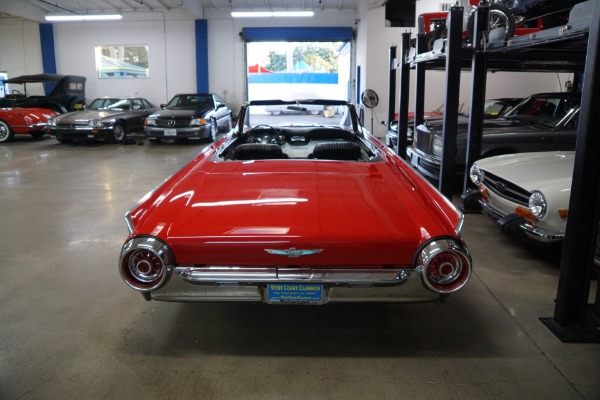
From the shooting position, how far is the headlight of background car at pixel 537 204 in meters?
3.39

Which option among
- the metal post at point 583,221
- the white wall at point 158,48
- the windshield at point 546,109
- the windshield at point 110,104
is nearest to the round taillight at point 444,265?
the metal post at point 583,221

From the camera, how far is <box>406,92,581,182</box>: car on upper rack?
588 cm

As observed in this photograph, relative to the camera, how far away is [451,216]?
2.32 metres

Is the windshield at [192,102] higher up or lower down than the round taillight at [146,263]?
higher up

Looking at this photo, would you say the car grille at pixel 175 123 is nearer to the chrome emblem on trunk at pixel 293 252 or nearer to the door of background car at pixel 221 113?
the door of background car at pixel 221 113

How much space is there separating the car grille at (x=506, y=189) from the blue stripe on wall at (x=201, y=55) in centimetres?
1371

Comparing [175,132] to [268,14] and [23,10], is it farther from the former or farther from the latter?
[23,10]

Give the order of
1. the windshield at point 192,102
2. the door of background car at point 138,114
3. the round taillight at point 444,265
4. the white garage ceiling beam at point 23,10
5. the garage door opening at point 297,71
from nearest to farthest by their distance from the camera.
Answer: the round taillight at point 444,265 → the windshield at point 192,102 → the door of background car at point 138,114 → the white garage ceiling beam at point 23,10 → the garage door opening at point 297,71

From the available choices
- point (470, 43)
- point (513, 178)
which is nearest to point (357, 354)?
point (513, 178)

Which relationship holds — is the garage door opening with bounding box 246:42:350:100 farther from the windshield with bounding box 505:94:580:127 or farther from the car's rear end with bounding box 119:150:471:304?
the car's rear end with bounding box 119:150:471:304

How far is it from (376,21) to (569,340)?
1230 cm

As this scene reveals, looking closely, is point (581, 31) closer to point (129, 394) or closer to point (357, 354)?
point (357, 354)

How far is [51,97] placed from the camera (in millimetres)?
13789

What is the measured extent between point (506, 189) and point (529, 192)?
38 centimetres
